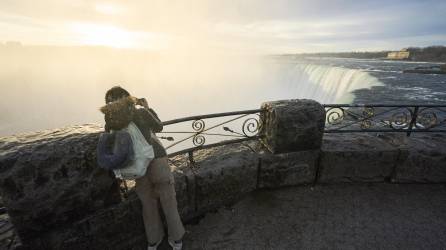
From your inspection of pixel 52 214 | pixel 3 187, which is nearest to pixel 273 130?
pixel 52 214

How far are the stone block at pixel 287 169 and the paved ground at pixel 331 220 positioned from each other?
5.6 inches

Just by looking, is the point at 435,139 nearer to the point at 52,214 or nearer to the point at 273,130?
the point at 273,130

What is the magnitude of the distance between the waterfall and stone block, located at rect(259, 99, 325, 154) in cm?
1962

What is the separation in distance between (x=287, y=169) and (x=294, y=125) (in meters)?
0.73

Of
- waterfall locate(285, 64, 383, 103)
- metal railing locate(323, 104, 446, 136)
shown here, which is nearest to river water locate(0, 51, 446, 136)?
waterfall locate(285, 64, 383, 103)

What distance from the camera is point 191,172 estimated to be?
326cm

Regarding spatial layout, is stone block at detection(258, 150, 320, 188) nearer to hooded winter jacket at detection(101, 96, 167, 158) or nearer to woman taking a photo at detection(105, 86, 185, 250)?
woman taking a photo at detection(105, 86, 185, 250)

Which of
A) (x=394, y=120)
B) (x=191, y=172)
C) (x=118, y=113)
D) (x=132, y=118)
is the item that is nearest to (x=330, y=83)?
(x=394, y=120)

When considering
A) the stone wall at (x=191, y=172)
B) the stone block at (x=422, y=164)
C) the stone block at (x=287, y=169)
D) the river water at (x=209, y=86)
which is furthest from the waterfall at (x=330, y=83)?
the stone block at (x=287, y=169)

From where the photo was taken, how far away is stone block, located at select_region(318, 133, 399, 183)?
3.94m

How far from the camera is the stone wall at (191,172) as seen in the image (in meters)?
2.15

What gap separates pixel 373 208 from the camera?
351cm

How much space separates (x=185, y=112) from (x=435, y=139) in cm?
9035

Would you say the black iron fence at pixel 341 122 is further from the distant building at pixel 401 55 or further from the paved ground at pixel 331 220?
the distant building at pixel 401 55
